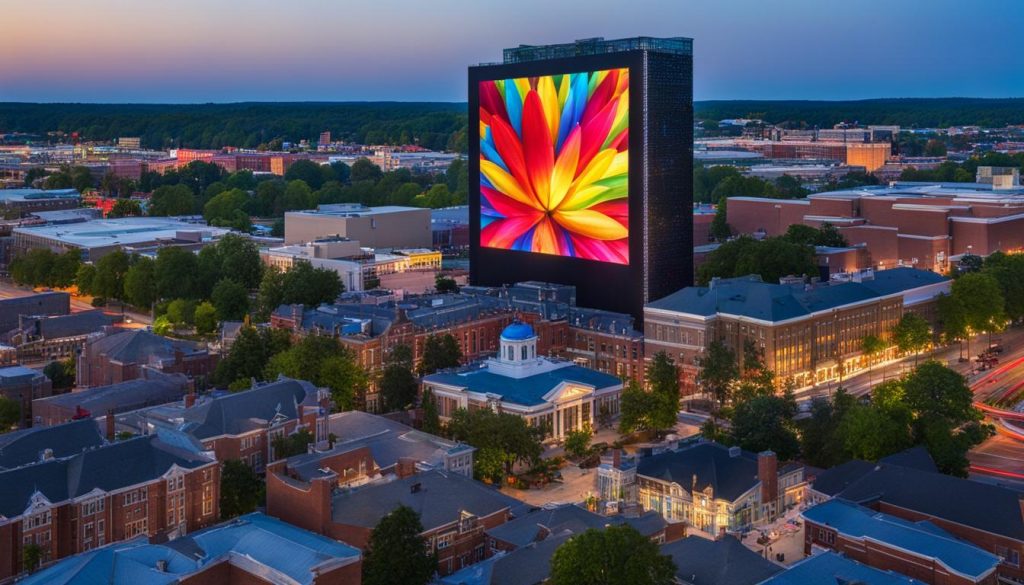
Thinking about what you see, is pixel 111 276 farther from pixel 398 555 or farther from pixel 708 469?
pixel 398 555

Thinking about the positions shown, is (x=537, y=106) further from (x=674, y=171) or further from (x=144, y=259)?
(x=144, y=259)

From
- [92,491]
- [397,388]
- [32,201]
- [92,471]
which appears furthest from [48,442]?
[32,201]

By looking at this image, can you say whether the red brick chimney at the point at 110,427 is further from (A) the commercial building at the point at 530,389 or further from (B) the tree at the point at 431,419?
(A) the commercial building at the point at 530,389

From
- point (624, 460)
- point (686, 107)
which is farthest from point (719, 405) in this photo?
point (686, 107)

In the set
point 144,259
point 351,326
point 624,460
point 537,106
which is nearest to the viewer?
point 624,460

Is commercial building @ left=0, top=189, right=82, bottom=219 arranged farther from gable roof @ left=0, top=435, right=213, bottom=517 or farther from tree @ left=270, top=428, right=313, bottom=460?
gable roof @ left=0, top=435, right=213, bottom=517

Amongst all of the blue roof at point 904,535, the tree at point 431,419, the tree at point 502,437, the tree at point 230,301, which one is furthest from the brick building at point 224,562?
the tree at point 230,301

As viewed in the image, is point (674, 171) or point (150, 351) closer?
point (150, 351)
